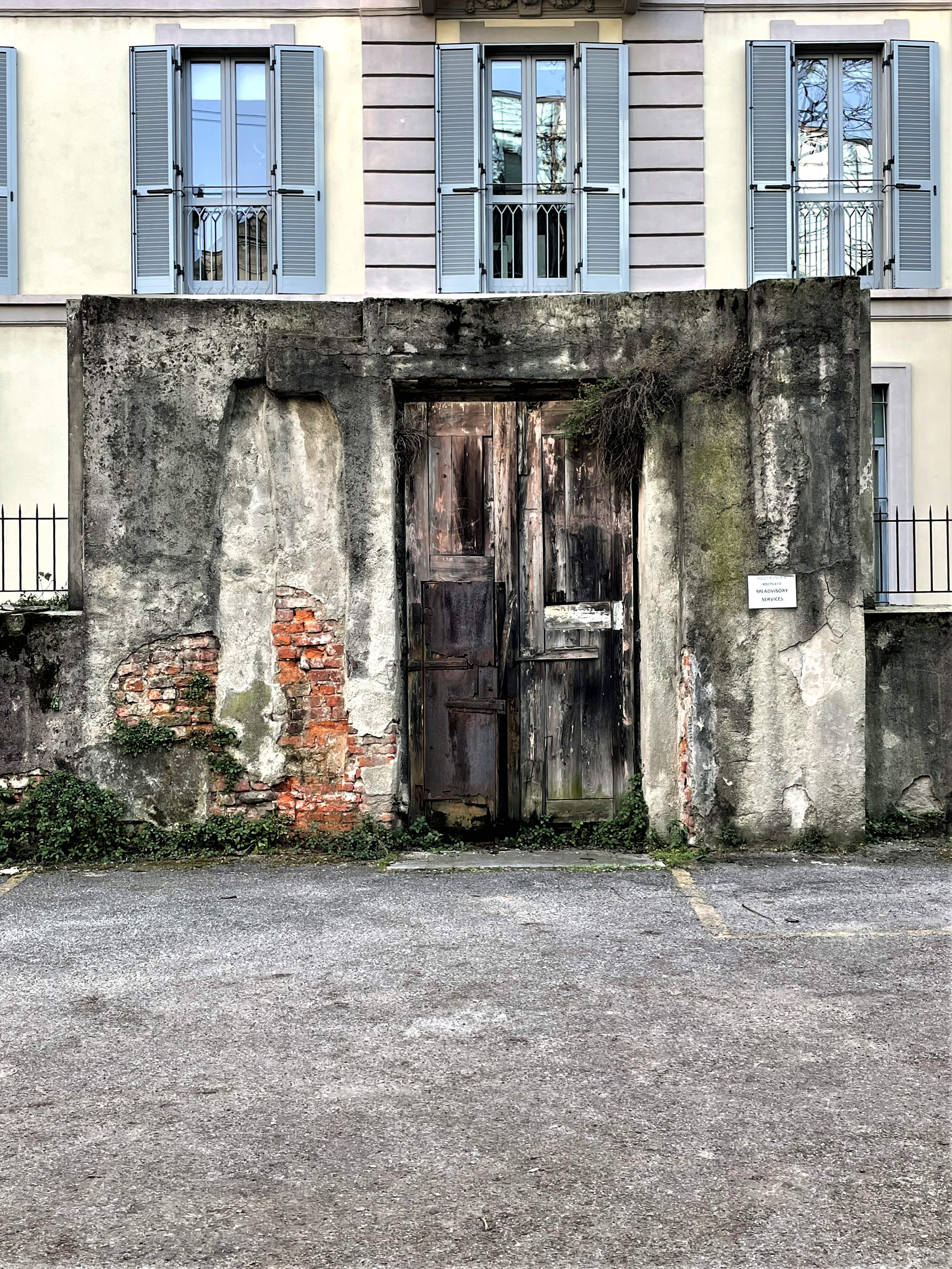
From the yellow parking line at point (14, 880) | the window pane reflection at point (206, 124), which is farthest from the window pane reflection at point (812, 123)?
the yellow parking line at point (14, 880)

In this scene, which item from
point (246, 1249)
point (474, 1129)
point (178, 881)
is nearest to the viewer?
point (246, 1249)

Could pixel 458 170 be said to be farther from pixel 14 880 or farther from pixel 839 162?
pixel 14 880

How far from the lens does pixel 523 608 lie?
7156 millimetres

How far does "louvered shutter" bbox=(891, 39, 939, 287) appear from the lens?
12.2 m

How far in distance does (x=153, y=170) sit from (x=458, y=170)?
3.15m

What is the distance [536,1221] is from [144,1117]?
1227 mm

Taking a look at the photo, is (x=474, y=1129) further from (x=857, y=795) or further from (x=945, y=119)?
(x=945, y=119)

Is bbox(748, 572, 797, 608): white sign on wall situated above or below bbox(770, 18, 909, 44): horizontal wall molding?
below

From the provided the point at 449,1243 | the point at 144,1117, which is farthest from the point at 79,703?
the point at 449,1243

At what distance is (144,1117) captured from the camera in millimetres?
3307

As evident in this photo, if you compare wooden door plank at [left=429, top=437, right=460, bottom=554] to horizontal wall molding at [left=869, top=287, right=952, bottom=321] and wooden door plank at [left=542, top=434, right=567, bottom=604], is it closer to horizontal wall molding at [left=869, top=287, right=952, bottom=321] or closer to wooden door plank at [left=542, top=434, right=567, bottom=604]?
wooden door plank at [left=542, top=434, right=567, bottom=604]

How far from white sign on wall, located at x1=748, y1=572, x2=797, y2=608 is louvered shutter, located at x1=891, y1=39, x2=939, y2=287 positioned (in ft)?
23.2

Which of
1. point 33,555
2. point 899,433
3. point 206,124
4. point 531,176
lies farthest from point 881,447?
point 33,555

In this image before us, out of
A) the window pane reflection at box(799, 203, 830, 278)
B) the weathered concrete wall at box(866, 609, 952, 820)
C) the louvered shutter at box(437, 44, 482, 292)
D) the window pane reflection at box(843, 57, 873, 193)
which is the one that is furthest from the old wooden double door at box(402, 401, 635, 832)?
the window pane reflection at box(843, 57, 873, 193)
